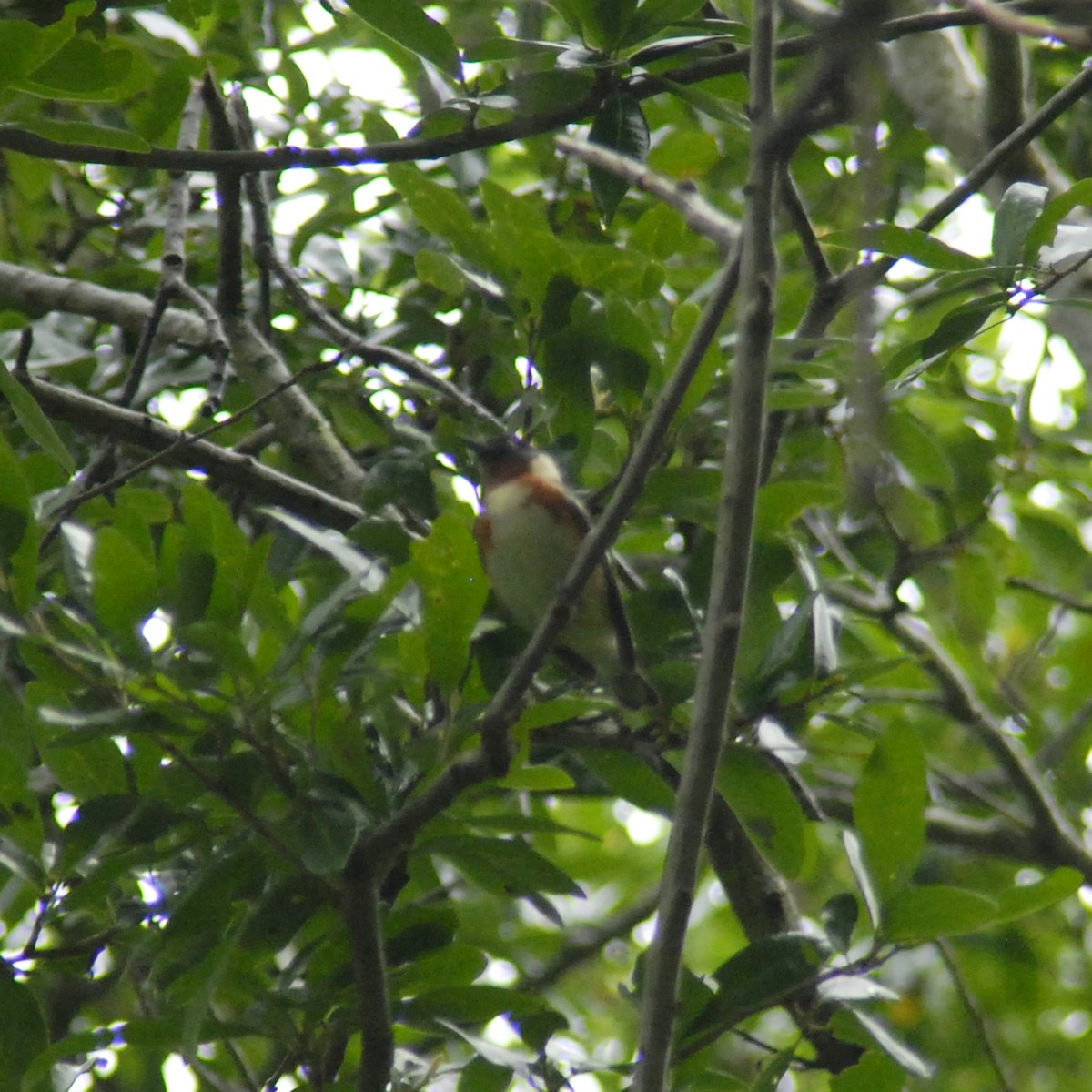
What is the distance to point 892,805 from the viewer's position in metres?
2.26

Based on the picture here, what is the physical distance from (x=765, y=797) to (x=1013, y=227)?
3.72 ft

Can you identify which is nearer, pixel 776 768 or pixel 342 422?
pixel 776 768

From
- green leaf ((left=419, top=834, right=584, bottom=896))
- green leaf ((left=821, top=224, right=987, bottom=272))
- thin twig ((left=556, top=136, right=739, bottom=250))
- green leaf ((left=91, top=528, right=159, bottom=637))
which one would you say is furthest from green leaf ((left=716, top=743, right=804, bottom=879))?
thin twig ((left=556, top=136, right=739, bottom=250))

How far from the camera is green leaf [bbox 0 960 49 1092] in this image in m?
2.39

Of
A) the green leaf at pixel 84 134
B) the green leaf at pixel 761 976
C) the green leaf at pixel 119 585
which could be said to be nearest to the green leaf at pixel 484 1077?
the green leaf at pixel 761 976

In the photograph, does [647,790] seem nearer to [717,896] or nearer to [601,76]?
[601,76]

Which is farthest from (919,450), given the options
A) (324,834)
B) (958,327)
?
(324,834)

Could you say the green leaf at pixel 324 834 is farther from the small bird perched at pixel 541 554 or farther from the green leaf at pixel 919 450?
the green leaf at pixel 919 450

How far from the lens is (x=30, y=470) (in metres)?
2.64

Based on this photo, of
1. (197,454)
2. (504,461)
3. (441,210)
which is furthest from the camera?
(504,461)

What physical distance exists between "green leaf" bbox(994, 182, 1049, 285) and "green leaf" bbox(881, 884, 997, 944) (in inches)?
41.9

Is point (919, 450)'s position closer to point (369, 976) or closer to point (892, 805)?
point (892, 805)

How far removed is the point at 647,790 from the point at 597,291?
112 centimetres

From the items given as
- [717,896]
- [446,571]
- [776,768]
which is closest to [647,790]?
[776,768]
